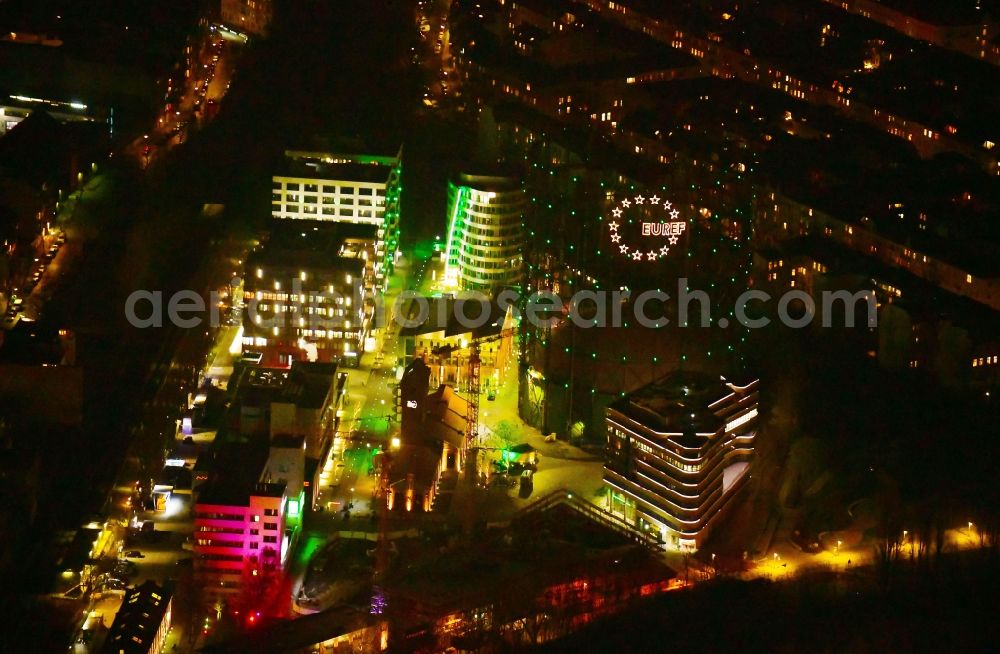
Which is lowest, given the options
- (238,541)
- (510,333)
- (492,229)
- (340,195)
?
(238,541)

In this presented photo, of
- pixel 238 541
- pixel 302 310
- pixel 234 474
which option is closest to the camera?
pixel 238 541

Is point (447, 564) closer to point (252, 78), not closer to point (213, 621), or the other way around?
point (213, 621)

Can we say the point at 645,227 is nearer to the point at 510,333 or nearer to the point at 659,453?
the point at 510,333

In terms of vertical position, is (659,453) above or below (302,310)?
below

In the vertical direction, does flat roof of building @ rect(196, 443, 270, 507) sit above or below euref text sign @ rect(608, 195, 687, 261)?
below

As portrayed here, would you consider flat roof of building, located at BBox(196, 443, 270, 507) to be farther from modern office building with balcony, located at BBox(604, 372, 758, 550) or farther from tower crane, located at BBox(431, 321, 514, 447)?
modern office building with balcony, located at BBox(604, 372, 758, 550)

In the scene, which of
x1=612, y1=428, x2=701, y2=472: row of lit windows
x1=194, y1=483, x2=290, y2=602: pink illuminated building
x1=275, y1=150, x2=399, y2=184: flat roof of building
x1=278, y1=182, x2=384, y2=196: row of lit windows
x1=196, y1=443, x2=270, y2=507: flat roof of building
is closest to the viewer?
x1=194, y1=483, x2=290, y2=602: pink illuminated building

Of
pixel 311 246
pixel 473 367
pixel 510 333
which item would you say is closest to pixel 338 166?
pixel 311 246

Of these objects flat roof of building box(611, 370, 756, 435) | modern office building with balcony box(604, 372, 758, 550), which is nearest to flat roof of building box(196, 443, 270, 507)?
modern office building with balcony box(604, 372, 758, 550)
